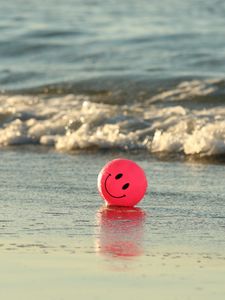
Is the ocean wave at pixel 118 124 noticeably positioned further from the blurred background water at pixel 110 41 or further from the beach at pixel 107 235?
the blurred background water at pixel 110 41

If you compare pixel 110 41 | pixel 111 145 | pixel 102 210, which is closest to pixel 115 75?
pixel 110 41

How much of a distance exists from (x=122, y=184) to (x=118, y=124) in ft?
13.4

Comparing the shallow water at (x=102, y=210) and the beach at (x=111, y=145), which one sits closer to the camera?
the beach at (x=111, y=145)

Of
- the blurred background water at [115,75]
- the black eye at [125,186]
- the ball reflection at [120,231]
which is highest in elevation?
the blurred background water at [115,75]

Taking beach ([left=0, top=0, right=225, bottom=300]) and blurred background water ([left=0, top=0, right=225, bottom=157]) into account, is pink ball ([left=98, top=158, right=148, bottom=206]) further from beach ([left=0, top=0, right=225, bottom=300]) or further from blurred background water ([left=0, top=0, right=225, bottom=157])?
blurred background water ([left=0, top=0, right=225, bottom=157])

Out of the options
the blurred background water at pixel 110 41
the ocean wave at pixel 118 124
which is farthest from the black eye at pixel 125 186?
the blurred background water at pixel 110 41

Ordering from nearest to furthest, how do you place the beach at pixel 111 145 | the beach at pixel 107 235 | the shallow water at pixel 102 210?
the beach at pixel 107 235 → the beach at pixel 111 145 → the shallow water at pixel 102 210

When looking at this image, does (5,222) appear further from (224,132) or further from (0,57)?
(0,57)

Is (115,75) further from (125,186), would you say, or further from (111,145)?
(125,186)

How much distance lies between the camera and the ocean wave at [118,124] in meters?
A: 11.9

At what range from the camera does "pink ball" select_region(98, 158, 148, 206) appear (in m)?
8.84

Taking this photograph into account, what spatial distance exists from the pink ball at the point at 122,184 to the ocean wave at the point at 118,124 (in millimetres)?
2674

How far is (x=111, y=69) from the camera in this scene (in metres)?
17.0

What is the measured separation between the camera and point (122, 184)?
8.91 metres
